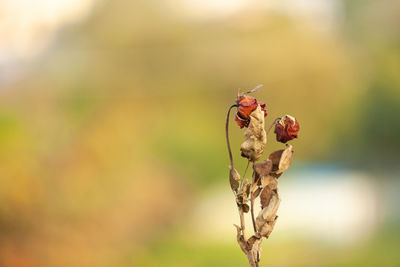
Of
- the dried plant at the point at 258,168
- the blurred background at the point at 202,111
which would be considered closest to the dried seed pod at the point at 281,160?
the dried plant at the point at 258,168

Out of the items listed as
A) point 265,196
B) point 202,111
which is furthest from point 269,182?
point 202,111

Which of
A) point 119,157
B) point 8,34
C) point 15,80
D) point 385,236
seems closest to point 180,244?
point 119,157

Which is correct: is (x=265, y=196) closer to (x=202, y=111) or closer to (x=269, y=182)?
(x=269, y=182)

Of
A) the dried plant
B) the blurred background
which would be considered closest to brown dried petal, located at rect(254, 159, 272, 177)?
the dried plant

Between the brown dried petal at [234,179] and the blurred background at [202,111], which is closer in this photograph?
the brown dried petal at [234,179]

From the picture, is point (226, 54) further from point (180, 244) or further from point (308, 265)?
point (308, 265)

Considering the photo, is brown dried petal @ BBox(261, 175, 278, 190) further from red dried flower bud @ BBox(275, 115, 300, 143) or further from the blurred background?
the blurred background

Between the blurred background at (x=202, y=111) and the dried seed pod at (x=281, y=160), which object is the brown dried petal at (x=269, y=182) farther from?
the blurred background at (x=202, y=111)
